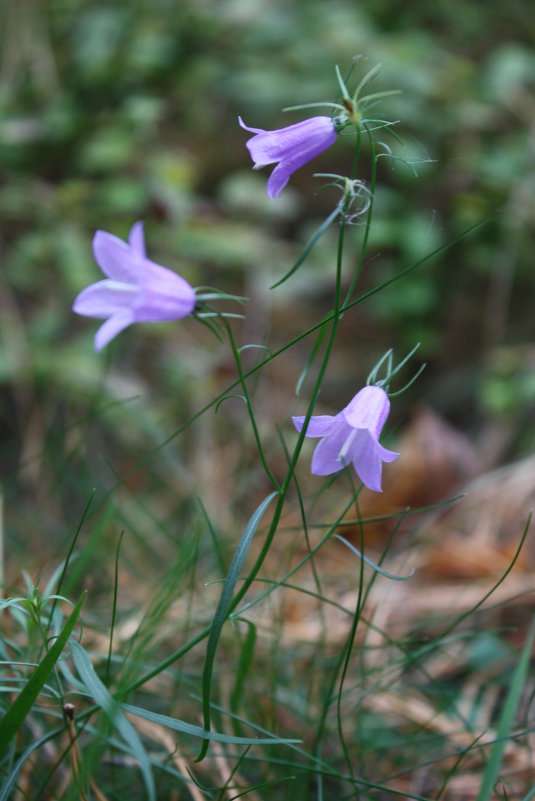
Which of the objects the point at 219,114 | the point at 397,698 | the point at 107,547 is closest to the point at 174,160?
the point at 219,114

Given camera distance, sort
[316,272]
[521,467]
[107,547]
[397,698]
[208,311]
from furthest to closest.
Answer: [316,272], [521,467], [107,547], [397,698], [208,311]

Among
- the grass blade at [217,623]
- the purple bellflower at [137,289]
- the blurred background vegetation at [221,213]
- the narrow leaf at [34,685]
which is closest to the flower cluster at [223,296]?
the purple bellflower at [137,289]

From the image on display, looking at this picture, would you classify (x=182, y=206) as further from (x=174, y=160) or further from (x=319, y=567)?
(x=319, y=567)

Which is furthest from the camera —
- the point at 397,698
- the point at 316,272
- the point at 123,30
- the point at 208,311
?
the point at 123,30

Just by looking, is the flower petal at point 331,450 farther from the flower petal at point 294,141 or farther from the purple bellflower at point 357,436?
the flower petal at point 294,141

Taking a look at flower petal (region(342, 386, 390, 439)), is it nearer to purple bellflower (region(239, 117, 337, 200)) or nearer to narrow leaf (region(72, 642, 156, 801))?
purple bellflower (region(239, 117, 337, 200))

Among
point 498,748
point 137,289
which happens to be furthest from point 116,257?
point 498,748
